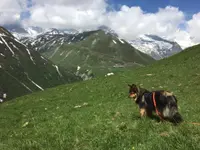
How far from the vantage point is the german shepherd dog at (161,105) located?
37.2 ft

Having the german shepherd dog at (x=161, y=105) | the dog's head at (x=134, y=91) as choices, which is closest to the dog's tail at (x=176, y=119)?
the german shepherd dog at (x=161, y=105)

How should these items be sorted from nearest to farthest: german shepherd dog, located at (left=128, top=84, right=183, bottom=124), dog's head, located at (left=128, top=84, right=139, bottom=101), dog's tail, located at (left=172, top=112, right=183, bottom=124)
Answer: dog's tail, located at (left=172, top=112, right=183, bottom=124) → german shepherd dog, located at (left=128, top=84, right=183, bottom=124) → dog's head, located at (left=128, top=84, right=139, bottom=101)

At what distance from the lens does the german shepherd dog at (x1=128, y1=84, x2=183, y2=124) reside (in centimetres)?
1135

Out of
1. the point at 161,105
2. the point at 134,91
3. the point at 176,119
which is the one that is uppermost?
the point at 134,91

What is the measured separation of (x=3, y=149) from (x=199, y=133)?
289 inches

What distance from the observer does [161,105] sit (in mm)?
11859

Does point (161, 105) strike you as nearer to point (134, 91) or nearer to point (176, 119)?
point (176, 119)

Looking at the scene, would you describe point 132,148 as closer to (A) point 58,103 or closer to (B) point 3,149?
(B) point 3,149

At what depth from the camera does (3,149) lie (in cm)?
1179

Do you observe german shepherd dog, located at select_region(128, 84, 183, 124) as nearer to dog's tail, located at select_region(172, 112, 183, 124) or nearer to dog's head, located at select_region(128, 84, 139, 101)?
dog's tail, located at select_region(172, 112, 183, 124)

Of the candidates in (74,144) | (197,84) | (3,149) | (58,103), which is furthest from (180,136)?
(58,103)

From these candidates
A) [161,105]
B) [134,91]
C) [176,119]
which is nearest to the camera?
[176,119]

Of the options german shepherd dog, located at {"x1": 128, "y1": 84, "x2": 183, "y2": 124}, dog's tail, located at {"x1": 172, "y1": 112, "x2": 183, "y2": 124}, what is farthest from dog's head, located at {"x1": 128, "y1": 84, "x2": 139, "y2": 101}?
dog's tail, located at {"x1": 172, "y1": 112, "x2": 183, "y2": 124}

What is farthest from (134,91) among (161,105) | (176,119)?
(176,119)
